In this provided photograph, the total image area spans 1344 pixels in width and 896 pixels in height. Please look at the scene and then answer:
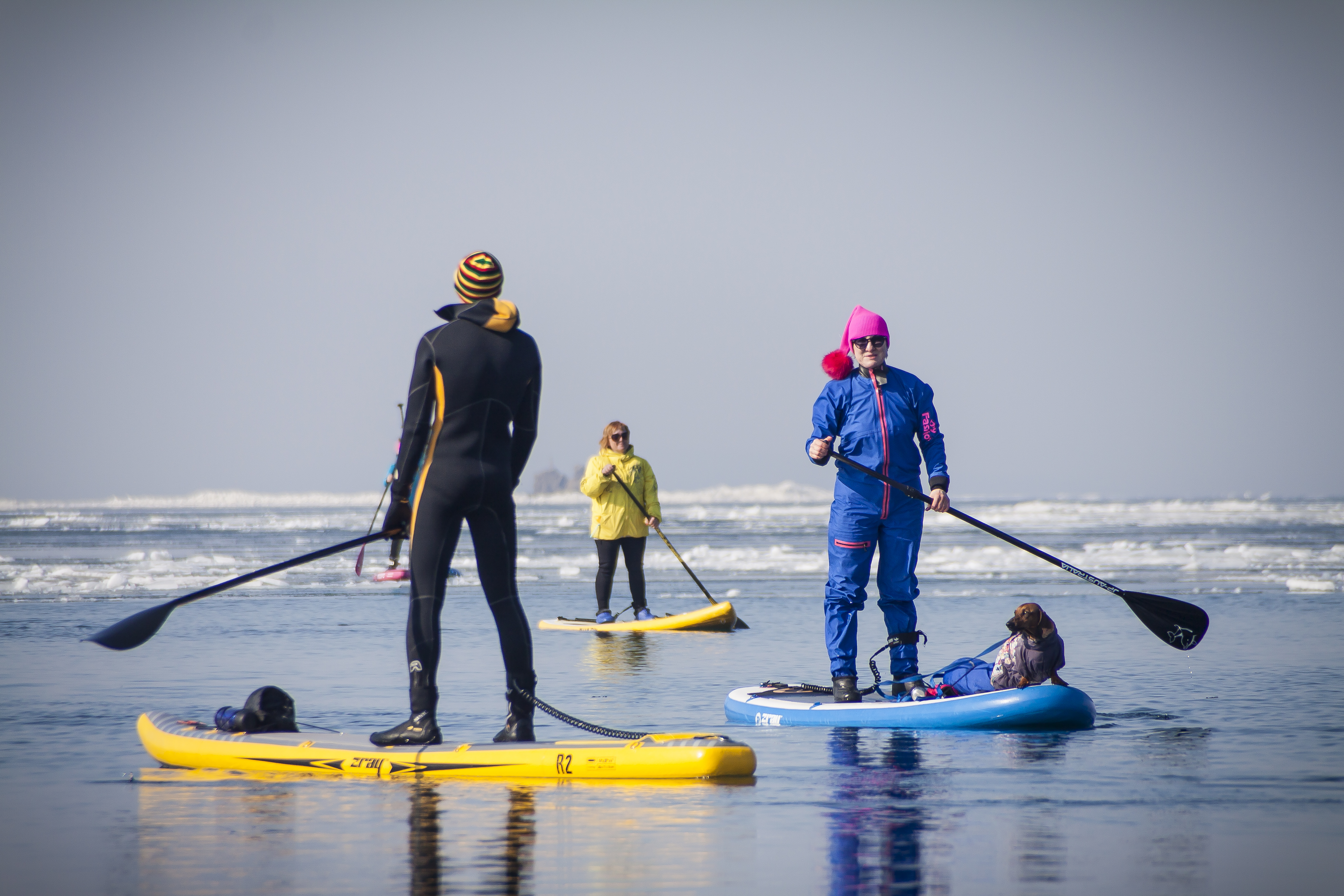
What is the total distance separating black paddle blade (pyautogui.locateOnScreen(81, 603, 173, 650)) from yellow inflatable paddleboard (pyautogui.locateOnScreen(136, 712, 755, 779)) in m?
0.54

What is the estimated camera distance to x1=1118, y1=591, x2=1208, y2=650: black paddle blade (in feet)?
20.3

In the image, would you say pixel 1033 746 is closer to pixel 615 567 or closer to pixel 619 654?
pixel 619 654

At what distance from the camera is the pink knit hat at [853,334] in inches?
236

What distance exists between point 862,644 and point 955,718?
12.6ft

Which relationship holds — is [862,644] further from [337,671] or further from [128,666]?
[128,666]

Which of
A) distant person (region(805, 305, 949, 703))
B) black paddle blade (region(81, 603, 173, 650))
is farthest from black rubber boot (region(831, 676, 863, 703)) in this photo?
black paddle blade (region(81, 603, 173, 650))

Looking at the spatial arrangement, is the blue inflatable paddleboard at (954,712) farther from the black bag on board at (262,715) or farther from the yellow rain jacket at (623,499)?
the yellow rain jacket at (623,499)

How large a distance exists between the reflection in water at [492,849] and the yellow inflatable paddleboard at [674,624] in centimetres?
618

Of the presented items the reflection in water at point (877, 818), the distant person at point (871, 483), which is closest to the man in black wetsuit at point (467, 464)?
the reflection in water at point (877, 818)

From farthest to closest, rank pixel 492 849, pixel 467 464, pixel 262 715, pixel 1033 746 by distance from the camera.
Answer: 1. pixel 1033 746
2. pixel 262 715
3. pixel 467 464
4. pixel 492 849

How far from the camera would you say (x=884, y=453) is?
19.4ft

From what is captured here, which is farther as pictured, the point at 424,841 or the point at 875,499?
the point at 875,499

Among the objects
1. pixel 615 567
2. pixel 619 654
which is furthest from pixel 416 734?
pixel 615 567

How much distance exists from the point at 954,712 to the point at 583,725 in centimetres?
181
